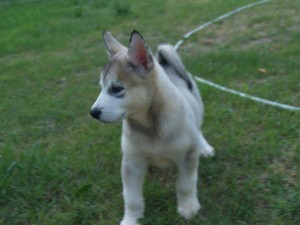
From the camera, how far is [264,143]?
3787mm

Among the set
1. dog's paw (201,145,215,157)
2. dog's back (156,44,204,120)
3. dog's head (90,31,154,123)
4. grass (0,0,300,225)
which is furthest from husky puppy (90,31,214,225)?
dog's paw (201,145,215,157)

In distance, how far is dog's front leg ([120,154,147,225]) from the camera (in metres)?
3.01

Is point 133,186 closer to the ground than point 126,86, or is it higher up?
closer to the ground

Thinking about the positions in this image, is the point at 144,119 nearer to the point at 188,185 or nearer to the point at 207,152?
the point at 188,185

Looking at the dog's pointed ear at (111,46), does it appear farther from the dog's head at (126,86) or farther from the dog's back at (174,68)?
the dog's back at (174,68)

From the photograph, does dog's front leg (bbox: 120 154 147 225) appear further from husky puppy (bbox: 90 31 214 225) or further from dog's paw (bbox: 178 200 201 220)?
dog's paw (bbox: 178 200 201 220)

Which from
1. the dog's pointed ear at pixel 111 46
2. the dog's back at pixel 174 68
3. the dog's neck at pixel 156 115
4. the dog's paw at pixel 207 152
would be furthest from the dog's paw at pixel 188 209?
the dog's pointed ear at pixel 111 46

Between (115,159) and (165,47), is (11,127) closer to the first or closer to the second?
(115,159)

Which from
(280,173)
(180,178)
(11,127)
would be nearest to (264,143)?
(280,173)

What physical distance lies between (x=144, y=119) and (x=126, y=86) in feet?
0.82

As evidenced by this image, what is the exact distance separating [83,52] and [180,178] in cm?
394

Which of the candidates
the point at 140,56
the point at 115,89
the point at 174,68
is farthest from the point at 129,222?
the point at 174,68

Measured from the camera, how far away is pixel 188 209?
3.08 m

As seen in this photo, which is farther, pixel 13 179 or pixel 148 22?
pixel 148 22
